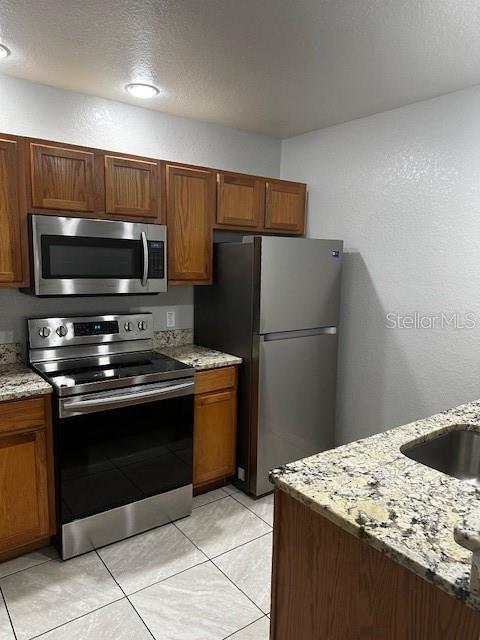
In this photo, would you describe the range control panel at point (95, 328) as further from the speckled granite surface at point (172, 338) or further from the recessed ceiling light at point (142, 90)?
the recessed ceiling light at point (142, 90)

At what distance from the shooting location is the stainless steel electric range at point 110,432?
2.19 metres

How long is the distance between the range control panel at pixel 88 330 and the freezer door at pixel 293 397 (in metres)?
0.81

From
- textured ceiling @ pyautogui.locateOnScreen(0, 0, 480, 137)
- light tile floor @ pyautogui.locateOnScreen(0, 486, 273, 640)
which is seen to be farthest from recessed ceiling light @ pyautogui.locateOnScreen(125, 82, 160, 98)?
light tile floor @ pyautogui.locateOnScreen(0, 486, 273, 640)

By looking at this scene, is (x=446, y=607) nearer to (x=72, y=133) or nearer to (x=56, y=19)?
(x=56, y=19)

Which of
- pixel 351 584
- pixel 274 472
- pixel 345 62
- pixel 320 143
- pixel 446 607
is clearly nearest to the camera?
pixel 446 607

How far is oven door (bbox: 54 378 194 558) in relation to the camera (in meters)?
2.20

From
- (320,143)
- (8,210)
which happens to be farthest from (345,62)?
(8,210)

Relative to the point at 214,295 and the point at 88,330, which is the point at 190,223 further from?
the point at 88,330

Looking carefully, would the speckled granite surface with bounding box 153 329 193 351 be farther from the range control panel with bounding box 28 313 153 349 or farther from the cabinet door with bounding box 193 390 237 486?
the cabinet door with bounding box 193 390 237 486

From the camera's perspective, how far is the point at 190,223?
2789mm

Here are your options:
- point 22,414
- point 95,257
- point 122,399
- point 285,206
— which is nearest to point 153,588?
point 122,399

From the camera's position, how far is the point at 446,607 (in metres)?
0.86

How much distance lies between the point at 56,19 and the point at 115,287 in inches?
49.5

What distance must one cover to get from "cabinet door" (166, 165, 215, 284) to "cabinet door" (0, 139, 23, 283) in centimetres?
82
